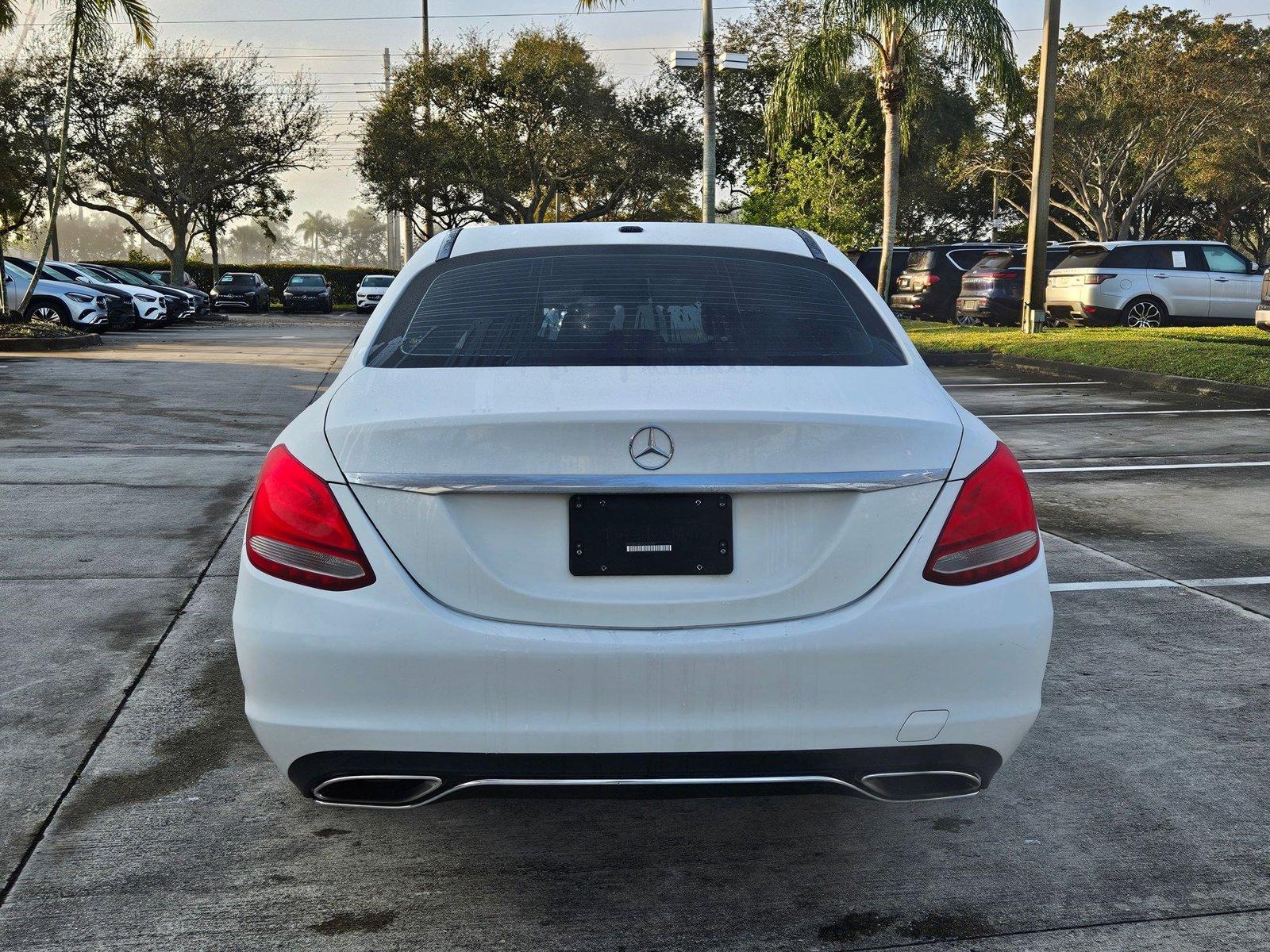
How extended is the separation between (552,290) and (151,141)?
158 ft

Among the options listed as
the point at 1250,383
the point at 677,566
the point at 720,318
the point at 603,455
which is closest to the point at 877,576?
the point at 677,566

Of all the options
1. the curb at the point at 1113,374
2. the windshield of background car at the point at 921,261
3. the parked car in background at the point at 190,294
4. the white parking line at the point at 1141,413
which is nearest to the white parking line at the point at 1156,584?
the white parking line at the point at 1141,413

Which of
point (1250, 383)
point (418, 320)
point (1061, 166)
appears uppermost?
point (1061, 166)

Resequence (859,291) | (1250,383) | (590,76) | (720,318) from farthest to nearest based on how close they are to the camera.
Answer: (590,76) < (1250,383) < (859,291) < (720,318)

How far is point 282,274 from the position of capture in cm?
5766

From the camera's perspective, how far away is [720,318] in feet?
11.1

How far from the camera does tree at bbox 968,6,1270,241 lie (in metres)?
40.4

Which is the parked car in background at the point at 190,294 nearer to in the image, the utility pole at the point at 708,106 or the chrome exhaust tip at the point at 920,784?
the utility pole at the point at 708,106

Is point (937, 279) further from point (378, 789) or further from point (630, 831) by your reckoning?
point (378, 789)

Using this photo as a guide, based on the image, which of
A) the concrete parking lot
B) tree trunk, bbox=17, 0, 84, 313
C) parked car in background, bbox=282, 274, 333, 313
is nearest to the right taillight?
the concrete parking lot

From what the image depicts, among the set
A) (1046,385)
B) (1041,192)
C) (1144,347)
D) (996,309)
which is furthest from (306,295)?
(1046,385)

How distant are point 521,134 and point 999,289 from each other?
82.5 feet

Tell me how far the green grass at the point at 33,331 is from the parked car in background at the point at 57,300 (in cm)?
141

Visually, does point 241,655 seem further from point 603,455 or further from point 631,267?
point 631,267
